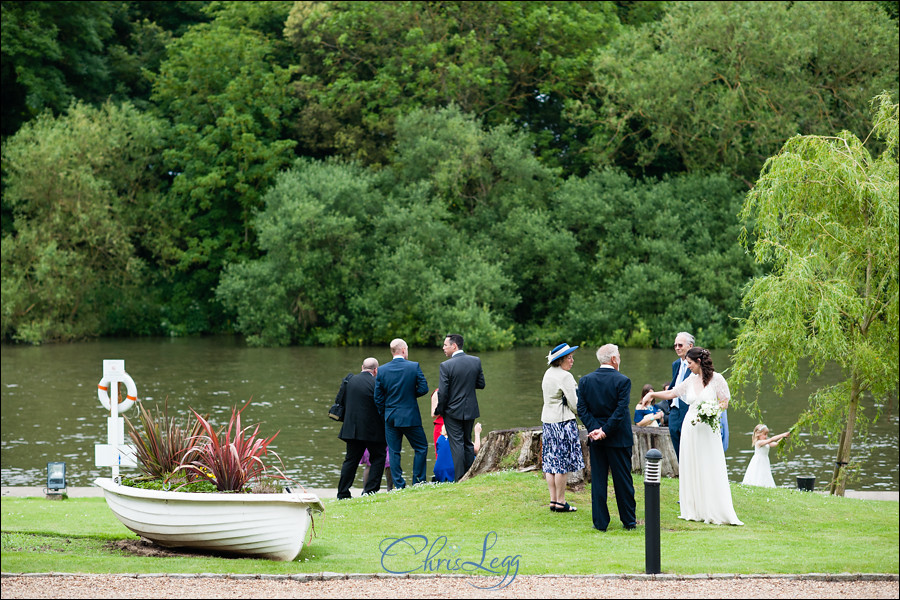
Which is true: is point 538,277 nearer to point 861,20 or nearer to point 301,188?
point 301,188

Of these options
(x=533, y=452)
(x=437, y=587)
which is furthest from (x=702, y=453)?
(x=437, y=587)

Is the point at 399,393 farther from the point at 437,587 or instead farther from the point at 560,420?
the point at 437,587

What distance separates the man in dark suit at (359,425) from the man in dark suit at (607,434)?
11.6ft

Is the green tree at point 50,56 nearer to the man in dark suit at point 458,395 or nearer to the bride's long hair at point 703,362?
the man in dark suit at point 458,395

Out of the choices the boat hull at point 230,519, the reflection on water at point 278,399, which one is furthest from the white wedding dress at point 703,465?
the reflection on water at point 278,399

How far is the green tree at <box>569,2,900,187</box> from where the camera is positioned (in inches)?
1645

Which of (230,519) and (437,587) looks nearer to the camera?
(437,587)

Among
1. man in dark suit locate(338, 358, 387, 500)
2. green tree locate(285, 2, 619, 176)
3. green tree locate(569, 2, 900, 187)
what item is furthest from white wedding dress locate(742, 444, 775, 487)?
green tree locate(285, 2, 619, 176)

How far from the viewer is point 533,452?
40.7 ft

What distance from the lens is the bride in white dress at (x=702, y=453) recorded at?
35.0ft

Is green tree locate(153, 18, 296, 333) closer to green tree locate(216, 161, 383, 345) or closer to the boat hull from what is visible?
green tree locate(216, 161, 383, 345)

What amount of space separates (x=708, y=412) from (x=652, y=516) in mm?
2627

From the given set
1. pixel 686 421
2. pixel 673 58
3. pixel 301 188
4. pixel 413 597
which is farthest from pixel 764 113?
pixel 413 597

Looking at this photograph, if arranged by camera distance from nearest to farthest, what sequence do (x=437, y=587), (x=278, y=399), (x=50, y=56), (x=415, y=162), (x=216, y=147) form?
(x=437, y=587) < (x=278, y=399) < (x=415, y=162) < (x=50, y=56) < (x=216, y=147)
